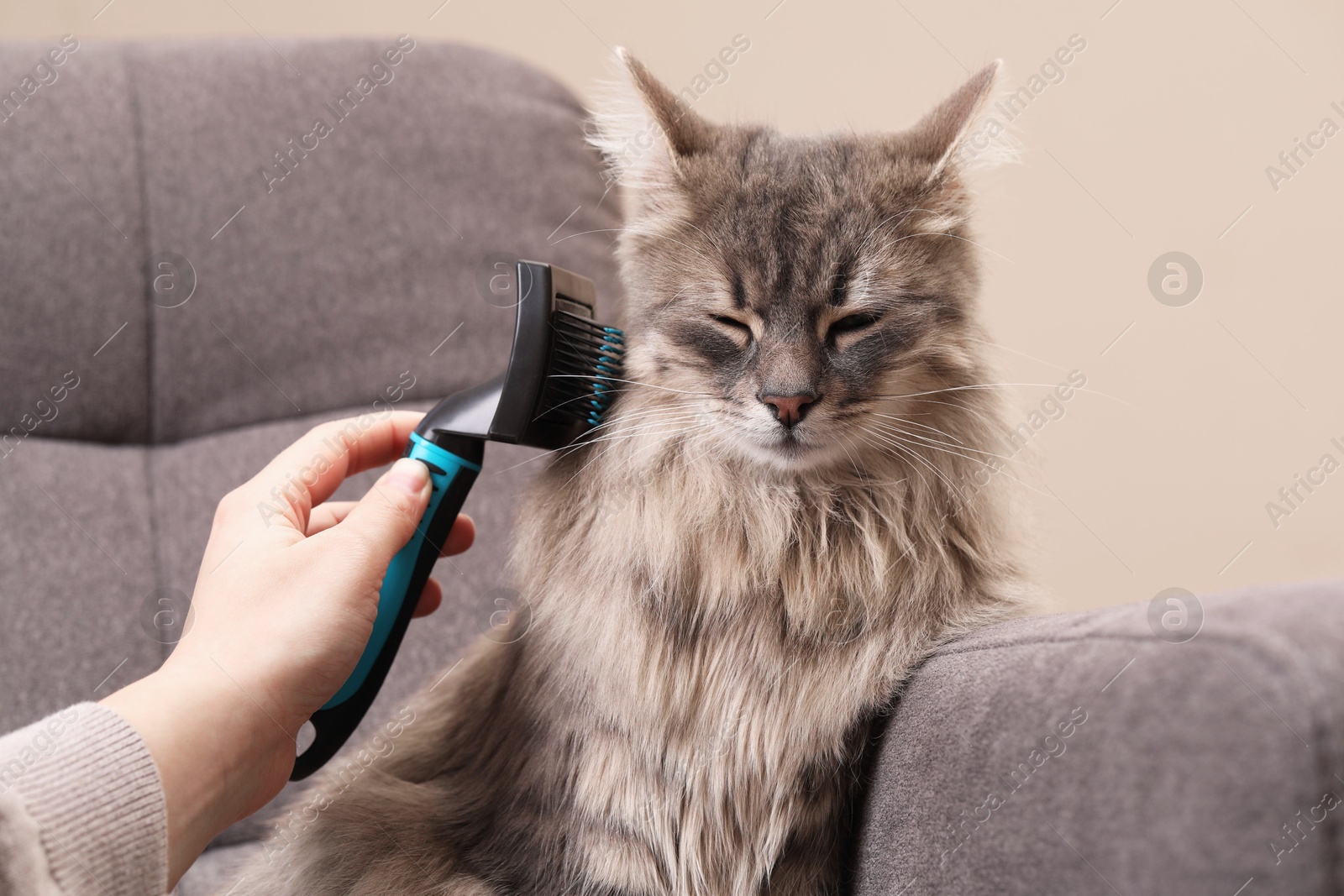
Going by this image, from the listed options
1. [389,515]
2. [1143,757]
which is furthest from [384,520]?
[1143,757]

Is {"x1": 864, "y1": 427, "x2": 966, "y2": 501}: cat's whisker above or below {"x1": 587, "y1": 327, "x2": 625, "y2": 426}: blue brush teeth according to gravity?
above

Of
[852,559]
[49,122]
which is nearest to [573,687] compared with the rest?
[852,559]

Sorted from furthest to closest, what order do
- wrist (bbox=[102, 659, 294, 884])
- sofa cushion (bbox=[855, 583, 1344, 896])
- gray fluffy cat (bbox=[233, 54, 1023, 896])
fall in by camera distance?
gray fluffy cat (bbox=[233, 54, 1023, 896])
wrist (bbox=[102, 659, 294, 884])
sofa cushion (bbox=[855, 583, 1344, 896])

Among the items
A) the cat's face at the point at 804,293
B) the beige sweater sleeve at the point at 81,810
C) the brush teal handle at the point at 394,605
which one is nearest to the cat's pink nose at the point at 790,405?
the cat's face at the point at 804,293

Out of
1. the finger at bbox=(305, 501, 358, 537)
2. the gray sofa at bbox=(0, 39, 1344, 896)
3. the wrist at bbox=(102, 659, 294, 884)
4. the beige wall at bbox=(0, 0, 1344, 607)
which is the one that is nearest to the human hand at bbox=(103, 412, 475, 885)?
the wrist at bbox=(102, 659, 294, 884)

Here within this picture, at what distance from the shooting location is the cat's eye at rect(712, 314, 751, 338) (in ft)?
3.33

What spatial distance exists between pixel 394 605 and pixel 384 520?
121mm

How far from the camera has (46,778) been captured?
28.6 inches

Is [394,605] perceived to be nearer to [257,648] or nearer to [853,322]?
[257,648]

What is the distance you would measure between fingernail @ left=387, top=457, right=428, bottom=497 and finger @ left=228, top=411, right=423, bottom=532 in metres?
0.15

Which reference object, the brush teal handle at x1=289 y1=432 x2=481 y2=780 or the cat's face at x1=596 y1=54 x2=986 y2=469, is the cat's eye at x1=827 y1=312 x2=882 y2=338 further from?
the brush teal handle at x1=289 y1=432 x2=481 y2=780

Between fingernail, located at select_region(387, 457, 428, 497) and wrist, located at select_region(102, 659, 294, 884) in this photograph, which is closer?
wrist, located at select_region(102, 659, 294, 884)

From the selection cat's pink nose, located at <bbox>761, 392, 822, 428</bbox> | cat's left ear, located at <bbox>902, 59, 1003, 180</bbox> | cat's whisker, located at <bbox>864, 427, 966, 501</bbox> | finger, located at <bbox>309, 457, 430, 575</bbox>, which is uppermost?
cat's left ear, located at <bbox>902, 59, 1003, 180</bbox>

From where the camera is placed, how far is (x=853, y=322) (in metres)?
0.99
